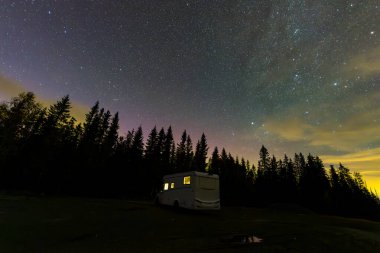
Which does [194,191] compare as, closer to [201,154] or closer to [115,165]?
[115,165]

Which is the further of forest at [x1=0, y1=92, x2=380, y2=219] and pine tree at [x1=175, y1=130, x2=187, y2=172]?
pine tree at [x1=175, y1=130, x2=187, y2=172]

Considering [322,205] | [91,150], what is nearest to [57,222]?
[91,150]

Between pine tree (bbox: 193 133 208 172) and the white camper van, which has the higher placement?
pine tree (bbox: 193 133 208 172)

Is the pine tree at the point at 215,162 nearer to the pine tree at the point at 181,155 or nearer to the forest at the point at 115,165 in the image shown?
the forest at the point at 115,165

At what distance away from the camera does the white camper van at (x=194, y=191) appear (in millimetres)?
18234

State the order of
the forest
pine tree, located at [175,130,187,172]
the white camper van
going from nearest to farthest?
the white camper van < the forest < pine tree, located at [175,130,187,172]

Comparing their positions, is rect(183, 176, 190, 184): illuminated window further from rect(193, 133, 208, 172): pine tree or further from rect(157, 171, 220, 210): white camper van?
rect(193, 133, 208, 172): pine tree

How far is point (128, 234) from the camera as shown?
33.2 ft

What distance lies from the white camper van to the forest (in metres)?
4.57

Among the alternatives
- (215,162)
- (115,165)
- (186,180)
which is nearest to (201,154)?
(215,162)

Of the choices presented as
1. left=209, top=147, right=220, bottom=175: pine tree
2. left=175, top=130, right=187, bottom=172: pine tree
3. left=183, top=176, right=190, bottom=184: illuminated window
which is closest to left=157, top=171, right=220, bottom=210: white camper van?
left=183, top=176, right=190, bottom=184: illuminated window

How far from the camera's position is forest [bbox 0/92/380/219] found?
39906 millimetres

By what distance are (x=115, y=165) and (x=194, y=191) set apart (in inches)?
1564

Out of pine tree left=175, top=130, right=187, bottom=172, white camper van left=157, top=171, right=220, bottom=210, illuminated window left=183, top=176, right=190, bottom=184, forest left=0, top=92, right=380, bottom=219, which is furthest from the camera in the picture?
pine tree left=175, top=130, right=187, bottom=172
